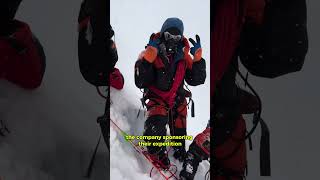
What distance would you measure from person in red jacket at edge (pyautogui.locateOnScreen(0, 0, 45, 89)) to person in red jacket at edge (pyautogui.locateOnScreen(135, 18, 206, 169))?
679mm

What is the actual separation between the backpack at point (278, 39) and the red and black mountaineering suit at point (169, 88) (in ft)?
1.15

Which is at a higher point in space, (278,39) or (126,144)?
(278,39)

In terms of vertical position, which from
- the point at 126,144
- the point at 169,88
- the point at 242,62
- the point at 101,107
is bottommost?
the point at 126,144

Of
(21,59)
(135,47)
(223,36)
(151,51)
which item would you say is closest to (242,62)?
(223,36)

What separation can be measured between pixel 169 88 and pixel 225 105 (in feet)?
1.29

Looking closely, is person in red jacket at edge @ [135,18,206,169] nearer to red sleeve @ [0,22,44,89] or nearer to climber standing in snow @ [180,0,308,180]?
climber standing in snow @ [180,0,308,180]

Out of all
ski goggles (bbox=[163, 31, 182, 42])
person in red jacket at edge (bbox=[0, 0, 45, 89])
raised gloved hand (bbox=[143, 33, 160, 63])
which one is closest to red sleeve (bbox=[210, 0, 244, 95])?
ski goggles (bbox=[163, 31, 182, 42])

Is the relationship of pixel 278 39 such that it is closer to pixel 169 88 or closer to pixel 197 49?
pixel 197 49

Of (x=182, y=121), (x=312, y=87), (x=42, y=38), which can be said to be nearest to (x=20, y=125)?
(x=42, y=38)

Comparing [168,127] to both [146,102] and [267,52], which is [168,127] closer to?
[146,102]

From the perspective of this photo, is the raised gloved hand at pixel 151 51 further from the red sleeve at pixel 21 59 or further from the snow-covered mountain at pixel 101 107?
the red sleeve at pixel 21 59

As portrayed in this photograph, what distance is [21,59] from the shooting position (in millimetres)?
3625

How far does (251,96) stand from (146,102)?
71 cm

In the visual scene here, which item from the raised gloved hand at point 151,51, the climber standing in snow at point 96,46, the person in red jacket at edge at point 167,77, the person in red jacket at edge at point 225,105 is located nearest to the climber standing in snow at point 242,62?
the person in red jacket at edge at point 225,105
